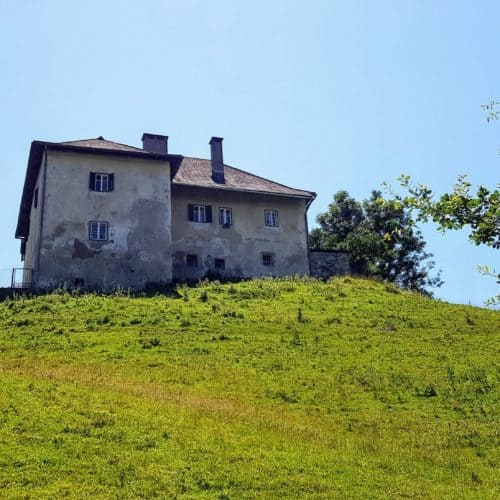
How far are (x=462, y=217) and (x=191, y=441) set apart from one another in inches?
291

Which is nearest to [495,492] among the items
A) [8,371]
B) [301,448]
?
[301,448]

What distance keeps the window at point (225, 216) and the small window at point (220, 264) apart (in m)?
2.10

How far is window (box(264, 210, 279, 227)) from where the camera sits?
40688 millimetres

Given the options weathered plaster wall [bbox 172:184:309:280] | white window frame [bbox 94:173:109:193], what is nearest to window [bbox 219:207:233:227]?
weathered plaster wall [bbox 172:184:309:280]

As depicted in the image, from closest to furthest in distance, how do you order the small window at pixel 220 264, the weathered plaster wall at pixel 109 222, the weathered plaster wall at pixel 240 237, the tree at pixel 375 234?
1. the weathered plaster wall at pixel 109 222
2. the weathered plaster wall at pixel 240 237
3. the small window at pixel 220 264
4. the tree at pixel 375 234

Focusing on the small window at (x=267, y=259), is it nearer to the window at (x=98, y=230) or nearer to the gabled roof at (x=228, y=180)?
the gabled roof at (x=228, y=180)

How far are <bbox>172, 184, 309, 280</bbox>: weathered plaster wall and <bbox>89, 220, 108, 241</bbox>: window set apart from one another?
430 centimetres

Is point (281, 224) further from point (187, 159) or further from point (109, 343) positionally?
point (109, 343)

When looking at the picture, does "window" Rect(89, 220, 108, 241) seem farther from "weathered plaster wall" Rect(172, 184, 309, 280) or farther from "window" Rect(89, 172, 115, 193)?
"weathered plaster wall" Rect(172, 184, 309, 280)

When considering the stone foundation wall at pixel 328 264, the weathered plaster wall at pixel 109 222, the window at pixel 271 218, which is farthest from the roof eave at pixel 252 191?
the stone foundation wall at pixel 328 264

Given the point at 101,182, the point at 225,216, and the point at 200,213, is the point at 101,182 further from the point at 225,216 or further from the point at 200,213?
the point at 225,216

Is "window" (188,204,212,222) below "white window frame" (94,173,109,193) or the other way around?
below

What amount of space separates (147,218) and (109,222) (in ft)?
6.35

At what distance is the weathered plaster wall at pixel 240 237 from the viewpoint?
38344 millimetres
